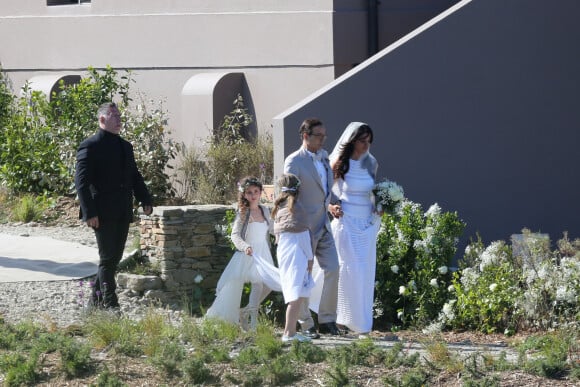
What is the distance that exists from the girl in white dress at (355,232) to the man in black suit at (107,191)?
160 cm

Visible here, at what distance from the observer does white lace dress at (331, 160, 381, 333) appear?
890 cm

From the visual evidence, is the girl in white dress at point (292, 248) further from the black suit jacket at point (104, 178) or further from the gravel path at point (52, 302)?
the gravel path at point (52, 302)

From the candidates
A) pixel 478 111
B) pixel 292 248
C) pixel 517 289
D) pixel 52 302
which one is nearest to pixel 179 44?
pixel 478 111

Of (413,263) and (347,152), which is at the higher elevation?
(347,152)

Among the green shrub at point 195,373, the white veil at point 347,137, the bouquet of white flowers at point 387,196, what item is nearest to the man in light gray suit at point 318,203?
the white veil at point 347,137

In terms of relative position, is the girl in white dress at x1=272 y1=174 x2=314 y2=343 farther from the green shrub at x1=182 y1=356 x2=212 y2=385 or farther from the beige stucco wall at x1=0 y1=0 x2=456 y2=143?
the beige stucco wall at x1=0 y1=0 x2=456 y2=143

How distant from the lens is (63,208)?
45.4 feet

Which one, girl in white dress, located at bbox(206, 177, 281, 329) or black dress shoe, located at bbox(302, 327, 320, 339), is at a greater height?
girl in white dress, located at bbox(206, 177, 281, 329)

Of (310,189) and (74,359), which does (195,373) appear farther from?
(310,189)

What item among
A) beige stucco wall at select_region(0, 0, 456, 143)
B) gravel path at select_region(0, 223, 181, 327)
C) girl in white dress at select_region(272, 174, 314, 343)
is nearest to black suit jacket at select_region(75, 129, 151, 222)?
gravel path at select_region(0, 223, 181, 327)

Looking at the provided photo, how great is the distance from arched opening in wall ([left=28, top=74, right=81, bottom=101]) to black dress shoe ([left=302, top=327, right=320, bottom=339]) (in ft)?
23.0

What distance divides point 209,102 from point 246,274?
4.98m

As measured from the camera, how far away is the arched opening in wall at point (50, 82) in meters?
14.9

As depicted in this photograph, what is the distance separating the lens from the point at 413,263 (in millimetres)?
9859
